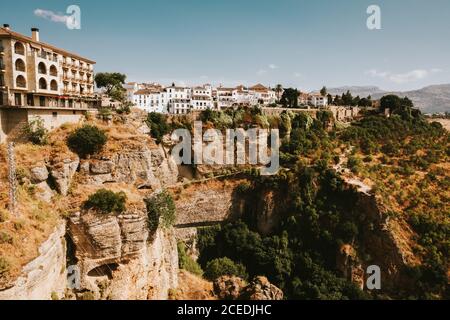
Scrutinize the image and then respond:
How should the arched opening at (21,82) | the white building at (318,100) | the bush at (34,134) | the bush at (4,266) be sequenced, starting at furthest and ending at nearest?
the white building at (318,100)
the arched opening at (21,82)
the bush at (34,134)
the bush at (4,266)

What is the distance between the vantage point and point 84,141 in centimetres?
2970

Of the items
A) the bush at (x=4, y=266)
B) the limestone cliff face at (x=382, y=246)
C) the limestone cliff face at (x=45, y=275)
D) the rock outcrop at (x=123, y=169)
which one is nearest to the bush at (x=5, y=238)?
the bush at (x=4, y=266)

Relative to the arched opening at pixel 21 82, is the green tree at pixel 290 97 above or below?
above

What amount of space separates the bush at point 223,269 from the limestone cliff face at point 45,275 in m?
18.6

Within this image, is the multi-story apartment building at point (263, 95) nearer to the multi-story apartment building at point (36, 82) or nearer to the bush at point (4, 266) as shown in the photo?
the multi-story apartment building at point (36, 82)

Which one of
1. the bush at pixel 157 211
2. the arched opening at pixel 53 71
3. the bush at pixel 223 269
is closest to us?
the bush at pixel 157 211

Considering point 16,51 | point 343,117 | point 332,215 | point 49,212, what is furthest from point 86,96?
point 343,117

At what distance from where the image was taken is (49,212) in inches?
938

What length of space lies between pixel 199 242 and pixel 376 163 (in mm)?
30215

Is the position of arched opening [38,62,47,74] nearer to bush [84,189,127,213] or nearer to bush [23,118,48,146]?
bush [23,118,48,146]

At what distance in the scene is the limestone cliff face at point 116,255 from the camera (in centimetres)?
2483

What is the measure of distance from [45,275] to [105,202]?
6398mm

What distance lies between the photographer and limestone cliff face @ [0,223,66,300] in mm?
18828
